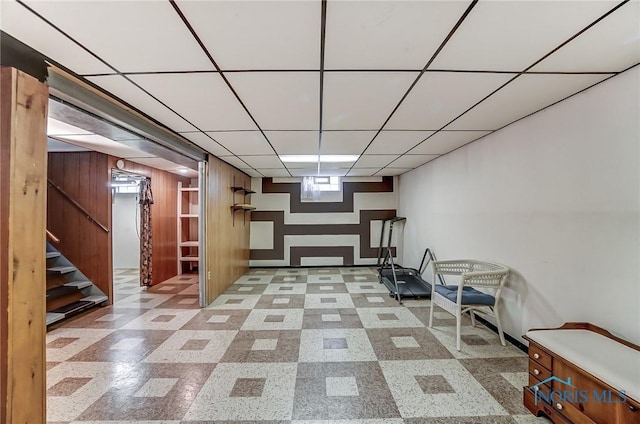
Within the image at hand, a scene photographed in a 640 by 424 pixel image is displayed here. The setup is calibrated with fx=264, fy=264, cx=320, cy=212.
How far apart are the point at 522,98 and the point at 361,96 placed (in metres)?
1.41

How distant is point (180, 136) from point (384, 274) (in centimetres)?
466

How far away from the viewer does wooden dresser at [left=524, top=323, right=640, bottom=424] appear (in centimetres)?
139

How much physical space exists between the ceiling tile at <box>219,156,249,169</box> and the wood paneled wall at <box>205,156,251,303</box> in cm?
11

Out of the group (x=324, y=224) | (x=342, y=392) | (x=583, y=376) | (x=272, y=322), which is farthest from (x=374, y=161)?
(x=583, y=376)

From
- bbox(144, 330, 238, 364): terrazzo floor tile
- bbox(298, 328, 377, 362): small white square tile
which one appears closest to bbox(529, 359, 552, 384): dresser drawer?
bbox(298, 328, 377, 362): small white square tile

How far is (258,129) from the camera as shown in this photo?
3029 mm

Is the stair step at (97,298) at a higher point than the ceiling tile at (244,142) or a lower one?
lower

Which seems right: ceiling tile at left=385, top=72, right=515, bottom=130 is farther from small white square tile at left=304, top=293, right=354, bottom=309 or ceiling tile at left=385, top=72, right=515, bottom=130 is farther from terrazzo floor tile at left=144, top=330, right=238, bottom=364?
terrazzo floor tile at left=144, top=330, right=238, bottom=364

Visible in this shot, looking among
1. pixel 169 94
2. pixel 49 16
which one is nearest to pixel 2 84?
pixel 49 16

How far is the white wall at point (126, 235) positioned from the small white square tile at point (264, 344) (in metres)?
6.29

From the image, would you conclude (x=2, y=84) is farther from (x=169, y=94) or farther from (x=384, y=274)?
(x=384, y=274)

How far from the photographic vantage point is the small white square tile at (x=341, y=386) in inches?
84.8

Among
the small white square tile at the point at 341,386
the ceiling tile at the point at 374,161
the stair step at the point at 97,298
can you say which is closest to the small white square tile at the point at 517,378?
the small white square tile at the point at 341,386

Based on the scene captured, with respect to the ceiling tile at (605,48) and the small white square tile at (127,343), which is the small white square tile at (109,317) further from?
the ceiling tile at (605,48)
